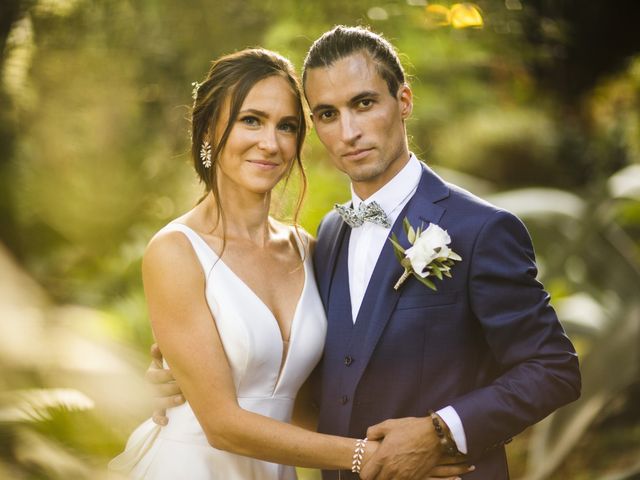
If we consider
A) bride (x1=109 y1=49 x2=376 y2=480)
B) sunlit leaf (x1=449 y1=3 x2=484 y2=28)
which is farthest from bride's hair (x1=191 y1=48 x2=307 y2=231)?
sunlit leaf (x1=449 y1=3 x2=484 y2=28)

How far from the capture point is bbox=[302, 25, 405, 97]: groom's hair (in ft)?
8.65

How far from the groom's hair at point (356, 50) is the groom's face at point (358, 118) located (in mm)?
23

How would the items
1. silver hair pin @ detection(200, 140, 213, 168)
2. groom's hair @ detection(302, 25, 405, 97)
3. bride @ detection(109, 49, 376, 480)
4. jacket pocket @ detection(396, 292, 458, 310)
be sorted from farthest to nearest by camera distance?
1. silver hair pin @ detection(200, 140, 213, 168)
2. groom's hair @ detection(302, 25, 405, 97)
3. bride @ detection(109, 49, 376, 480)
4. jacket pocket @ detection(396, 292, 458, 310)

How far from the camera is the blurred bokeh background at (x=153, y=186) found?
465 centimetres

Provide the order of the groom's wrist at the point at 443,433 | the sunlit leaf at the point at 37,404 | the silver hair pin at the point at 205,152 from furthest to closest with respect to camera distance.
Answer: the sunlit leaf at the point at 37,404 < the silver hair pin at the point at 205,152 < the groom's wrist at the point at 443,433

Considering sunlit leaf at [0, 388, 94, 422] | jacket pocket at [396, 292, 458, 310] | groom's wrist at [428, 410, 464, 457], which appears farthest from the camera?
sunlit leaf at [0, 388, 94, 422]

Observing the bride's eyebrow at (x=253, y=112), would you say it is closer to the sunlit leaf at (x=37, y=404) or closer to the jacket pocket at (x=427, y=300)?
the jacket pocket at (x=427, y=300)

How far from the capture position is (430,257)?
2.28 meters

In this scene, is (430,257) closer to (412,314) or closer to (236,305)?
(412,314)

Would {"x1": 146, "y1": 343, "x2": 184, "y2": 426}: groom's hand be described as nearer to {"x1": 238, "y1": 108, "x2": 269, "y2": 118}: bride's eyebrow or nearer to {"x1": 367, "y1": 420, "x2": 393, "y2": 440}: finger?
{"x1": 367, "y1": 420, "x2": 393, "y2": 440}: finger

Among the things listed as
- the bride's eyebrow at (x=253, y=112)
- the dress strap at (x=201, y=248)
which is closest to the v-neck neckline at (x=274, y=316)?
the dress strap at (x=201, y=248)

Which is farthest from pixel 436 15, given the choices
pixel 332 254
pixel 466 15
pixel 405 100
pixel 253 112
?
pixel 332 254

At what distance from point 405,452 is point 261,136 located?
4.28ft

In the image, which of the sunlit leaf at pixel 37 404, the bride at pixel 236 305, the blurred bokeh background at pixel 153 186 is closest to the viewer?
the bride at pixel 236 305
